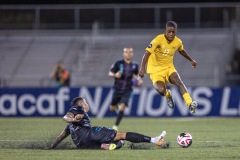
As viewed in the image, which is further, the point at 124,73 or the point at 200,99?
the point at 200,99

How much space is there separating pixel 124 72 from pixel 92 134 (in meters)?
8.48

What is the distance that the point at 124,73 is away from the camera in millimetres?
22484

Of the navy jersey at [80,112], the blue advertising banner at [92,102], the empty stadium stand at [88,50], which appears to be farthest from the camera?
the empty stadium stand at [88,50]

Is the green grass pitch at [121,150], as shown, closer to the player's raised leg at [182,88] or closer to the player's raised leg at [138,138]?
the player's raised leg at [138,138]

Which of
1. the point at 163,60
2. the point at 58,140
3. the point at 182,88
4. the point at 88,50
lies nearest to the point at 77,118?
the point at 58,140

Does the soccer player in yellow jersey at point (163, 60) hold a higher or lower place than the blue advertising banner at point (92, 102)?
higher

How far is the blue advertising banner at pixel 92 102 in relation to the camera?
29297 mm

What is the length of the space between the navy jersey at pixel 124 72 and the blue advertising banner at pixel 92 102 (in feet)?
22.2

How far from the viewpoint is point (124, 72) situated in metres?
22.6

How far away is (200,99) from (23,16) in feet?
33.7

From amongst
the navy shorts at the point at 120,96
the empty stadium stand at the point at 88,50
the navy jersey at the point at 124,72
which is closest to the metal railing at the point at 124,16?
the empty stadium stand at the point at 88,50

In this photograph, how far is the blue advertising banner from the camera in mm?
29297

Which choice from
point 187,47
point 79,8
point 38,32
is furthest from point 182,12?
point 38,32

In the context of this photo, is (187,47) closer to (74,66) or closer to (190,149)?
(74,66)
